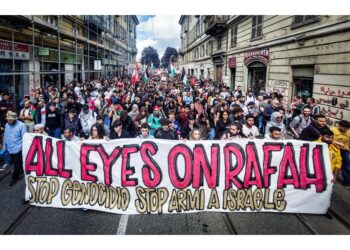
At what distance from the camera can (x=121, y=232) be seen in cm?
416

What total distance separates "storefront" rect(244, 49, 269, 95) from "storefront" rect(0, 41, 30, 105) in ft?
42.4

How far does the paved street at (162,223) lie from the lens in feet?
13.9

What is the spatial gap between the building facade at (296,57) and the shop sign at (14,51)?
12.9 m

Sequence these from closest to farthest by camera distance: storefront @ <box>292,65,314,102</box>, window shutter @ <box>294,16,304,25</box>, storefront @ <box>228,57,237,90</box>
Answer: storefront @ <box>292,65,314,102</box> → window shutter @ <box>294,16,304,25</box> → storefront @ <box>228,57,237,90</box>

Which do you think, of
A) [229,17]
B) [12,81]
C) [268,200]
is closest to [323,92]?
[268,200]

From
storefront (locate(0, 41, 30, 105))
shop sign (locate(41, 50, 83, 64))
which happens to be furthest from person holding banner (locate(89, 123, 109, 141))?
shop sign (locate(41, 50, 83, 64))

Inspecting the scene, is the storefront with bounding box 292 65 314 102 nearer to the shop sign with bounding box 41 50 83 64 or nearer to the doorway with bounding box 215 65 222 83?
the shop sign with bounding box 41 50 83 64

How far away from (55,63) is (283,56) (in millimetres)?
14442

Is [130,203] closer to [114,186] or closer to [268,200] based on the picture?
[114,186]

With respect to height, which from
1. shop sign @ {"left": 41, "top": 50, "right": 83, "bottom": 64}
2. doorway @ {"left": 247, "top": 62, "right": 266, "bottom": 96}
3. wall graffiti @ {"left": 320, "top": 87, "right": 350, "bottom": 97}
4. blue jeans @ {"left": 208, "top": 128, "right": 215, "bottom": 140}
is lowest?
blue jeans @ {"left": 208, "top": 128, "right": 215, "bottom": 140}

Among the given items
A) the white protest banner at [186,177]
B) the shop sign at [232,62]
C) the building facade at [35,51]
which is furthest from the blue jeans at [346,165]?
the shop sign at [232,62]

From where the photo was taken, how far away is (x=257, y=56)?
57.8 feet

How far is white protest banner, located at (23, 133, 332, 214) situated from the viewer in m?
4.75

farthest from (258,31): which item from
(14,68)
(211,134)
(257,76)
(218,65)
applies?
(14,68)
